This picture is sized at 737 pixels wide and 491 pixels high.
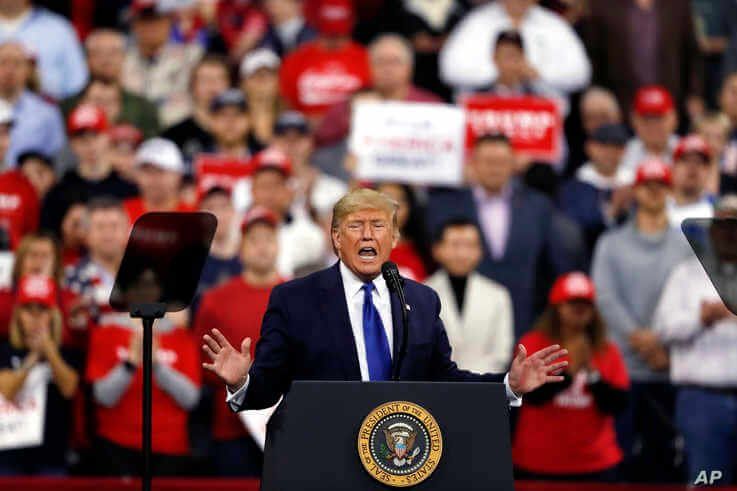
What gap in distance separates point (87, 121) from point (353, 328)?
499 cm

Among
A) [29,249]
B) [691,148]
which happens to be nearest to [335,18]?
[691,148]

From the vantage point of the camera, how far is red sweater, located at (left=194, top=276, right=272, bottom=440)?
8.02 meters

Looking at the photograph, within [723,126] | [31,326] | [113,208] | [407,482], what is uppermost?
[723,126]

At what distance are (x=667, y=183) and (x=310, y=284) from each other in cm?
464

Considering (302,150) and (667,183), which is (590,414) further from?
(302,150)

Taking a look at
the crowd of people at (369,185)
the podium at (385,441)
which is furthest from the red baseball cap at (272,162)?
the podium at (385,441)

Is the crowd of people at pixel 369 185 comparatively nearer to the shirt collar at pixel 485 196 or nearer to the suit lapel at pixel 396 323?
the shirt collar at pixel 485 196

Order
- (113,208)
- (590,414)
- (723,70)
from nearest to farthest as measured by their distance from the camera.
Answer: (590,414)
(113,208)
(723,70)

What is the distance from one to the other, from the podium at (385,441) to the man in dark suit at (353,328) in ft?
1.37

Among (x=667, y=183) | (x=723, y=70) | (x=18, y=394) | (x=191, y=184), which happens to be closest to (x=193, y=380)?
(x=18, y=394)

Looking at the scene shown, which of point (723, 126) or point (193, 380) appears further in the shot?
point (723, 126)

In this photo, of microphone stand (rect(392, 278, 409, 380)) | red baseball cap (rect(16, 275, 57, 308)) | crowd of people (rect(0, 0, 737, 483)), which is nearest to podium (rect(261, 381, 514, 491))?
microphone stand (rect(392, 278, 409, 380))

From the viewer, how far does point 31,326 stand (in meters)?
8.09

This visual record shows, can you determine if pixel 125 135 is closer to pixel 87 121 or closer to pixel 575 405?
pixel 87 121
